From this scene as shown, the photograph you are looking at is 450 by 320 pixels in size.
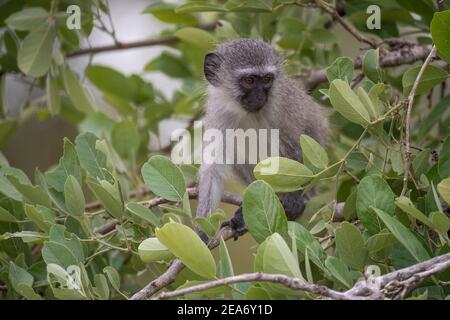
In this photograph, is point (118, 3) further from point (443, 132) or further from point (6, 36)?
point (443, 132)

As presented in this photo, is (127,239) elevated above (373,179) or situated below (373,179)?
below

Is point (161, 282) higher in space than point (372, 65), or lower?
lower

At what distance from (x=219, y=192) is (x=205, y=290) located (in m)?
2.11

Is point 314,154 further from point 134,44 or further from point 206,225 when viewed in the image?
point 134,44

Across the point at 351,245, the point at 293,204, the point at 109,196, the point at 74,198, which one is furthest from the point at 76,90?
the point at 351,245

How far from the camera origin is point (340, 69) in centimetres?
335

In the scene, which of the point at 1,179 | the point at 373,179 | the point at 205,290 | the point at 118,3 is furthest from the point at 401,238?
the point at 118,3

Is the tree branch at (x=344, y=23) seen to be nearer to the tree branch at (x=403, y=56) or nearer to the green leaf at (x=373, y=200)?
the tree branch at (x=403, y=56)

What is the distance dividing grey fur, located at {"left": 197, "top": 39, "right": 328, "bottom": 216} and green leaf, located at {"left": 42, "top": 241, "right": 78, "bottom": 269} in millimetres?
1515

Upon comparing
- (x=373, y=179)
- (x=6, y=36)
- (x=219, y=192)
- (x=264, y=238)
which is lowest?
(x=219, y=192)

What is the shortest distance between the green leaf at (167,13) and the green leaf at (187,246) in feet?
7.68

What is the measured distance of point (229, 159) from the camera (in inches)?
186

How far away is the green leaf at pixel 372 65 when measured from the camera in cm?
340

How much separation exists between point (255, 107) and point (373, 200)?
192cm
